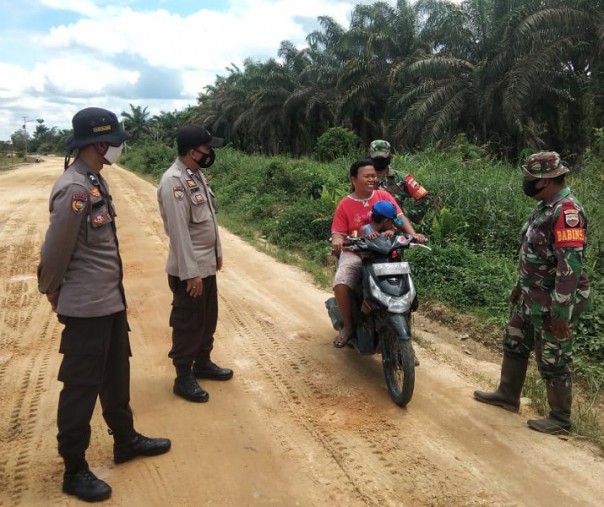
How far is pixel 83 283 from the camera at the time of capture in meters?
2.74

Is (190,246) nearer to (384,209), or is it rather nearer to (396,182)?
(384,209)

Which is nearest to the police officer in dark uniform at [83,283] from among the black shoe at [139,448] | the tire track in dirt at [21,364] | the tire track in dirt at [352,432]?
the black shoe at [139,448]

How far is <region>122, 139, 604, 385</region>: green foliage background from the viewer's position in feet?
18.1

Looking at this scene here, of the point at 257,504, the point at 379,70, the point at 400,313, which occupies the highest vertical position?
the point at 379,70

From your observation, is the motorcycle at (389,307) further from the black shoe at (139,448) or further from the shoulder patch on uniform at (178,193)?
the black shoe at (139,448)

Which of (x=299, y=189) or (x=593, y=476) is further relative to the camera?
(x=299, y=189)

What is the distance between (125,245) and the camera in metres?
9.17

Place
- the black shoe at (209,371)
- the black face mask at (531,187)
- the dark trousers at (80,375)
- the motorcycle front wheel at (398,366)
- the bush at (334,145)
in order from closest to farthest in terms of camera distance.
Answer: the dark trousers at (80,375) < the black face mask at (531,187) < the motorcycle front wheel at (398,366) < the black shoe at (209,371) < the bush at (334,145)

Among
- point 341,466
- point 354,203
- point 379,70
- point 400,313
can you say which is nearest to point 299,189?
point 354,203

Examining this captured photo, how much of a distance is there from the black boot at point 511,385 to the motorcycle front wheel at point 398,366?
2.09ft

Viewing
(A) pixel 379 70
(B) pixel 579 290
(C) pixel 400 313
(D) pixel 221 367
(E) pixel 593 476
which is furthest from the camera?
(A) pixel 379 70

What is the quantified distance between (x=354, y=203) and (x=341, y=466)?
84.5 inches

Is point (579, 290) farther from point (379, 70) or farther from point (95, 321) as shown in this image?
point (379, 70)

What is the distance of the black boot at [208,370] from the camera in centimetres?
414
